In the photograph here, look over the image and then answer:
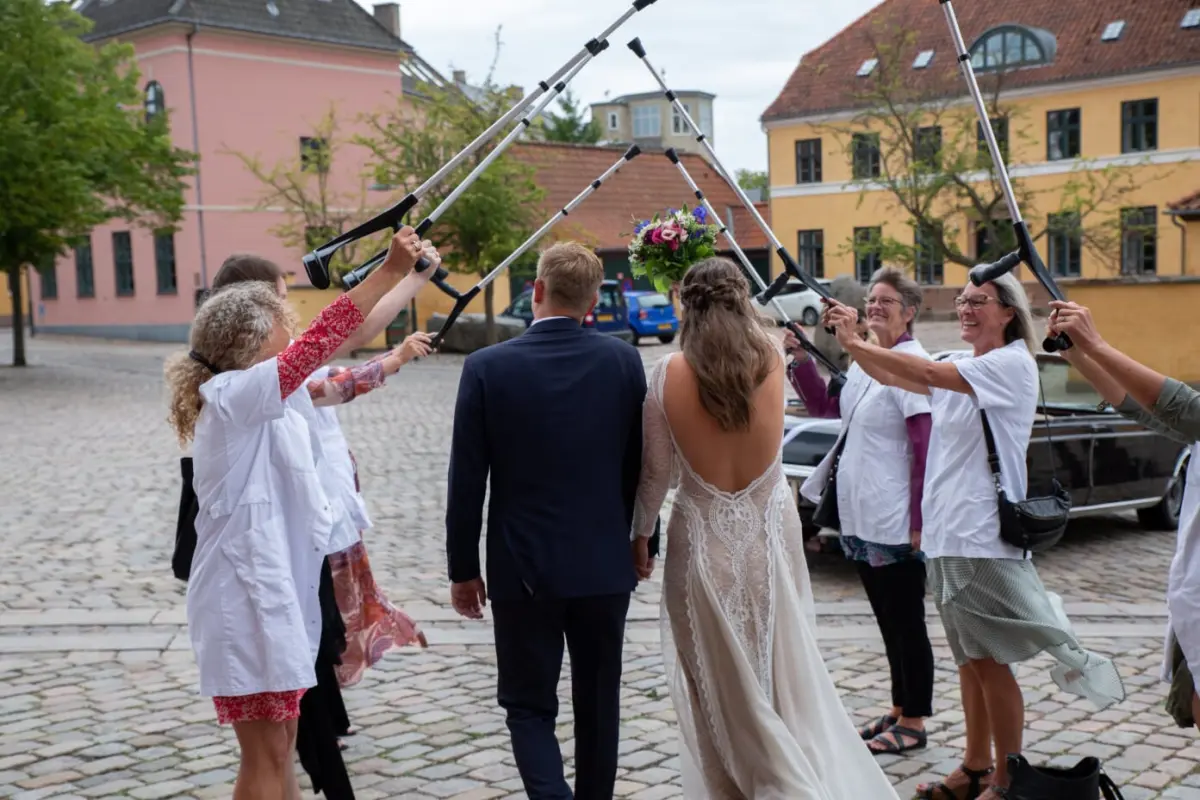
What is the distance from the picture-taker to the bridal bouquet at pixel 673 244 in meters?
5.11

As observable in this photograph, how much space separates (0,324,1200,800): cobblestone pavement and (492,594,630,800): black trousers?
766 mm

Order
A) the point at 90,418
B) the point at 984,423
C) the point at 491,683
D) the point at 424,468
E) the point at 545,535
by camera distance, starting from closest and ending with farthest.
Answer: the point at 545,535
the point at 984,423
the point at 491,683
the point at 424,468
the point at 90,418

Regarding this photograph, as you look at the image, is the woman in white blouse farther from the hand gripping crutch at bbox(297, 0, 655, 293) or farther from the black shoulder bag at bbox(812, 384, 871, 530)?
the black shoulder bag at bbox(812, 384, 871, 530)

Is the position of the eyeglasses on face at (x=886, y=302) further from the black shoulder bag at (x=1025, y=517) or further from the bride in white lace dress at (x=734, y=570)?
the bride in white lace dress at (x=734, y=570)

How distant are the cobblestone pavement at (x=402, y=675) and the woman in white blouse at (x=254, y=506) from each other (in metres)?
1.19

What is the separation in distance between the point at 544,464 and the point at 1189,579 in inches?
79.4

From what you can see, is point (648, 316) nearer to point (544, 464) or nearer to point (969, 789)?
point (969, 789)

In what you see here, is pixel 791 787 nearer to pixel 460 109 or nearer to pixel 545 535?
pixel 545 535

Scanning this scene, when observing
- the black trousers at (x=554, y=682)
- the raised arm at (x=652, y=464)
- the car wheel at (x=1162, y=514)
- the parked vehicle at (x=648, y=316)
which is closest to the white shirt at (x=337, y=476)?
the black trousers at (x=554, y=682)

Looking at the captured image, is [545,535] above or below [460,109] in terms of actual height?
below

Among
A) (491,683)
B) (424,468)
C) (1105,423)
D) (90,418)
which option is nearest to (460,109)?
(90,418)

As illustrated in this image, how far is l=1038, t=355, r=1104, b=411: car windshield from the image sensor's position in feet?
35.0

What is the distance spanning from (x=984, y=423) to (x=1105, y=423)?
5514 millimetres

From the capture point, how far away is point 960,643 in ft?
16.3
